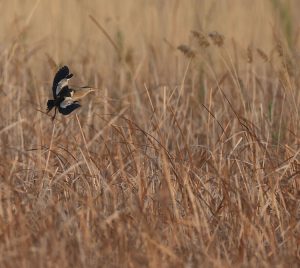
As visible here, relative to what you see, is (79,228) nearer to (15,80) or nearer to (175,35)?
(15,80)

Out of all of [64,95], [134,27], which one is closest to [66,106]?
[64,95]

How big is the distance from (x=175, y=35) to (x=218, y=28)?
565mm

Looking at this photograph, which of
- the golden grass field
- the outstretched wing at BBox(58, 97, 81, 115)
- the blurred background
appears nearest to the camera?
the golden grass field

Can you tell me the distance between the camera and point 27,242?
2.78 metres

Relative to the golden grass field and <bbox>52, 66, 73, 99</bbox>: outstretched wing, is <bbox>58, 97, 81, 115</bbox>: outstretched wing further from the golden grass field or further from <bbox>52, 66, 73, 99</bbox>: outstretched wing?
the golden grass field

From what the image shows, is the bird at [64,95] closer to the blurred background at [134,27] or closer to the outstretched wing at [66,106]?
the outstretched wing at [66,106]

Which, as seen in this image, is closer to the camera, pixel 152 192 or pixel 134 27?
pixel 152 192

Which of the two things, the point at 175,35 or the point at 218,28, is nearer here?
the point at 175,35

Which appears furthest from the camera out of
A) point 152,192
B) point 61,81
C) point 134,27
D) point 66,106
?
point 134,27

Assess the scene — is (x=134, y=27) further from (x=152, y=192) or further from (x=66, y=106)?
(x=66, y=106)

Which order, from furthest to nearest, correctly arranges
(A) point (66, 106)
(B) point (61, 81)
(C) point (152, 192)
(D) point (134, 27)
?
(D) point (134, 27) → (C) point (152, 192) → (B) point (61, 81) → (A) point (66, 106)

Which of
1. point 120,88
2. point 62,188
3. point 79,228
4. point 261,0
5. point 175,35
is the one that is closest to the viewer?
point 79,228

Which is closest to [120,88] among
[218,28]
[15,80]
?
[15,80]

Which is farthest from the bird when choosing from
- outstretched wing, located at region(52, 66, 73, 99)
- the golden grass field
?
the golden grass field
